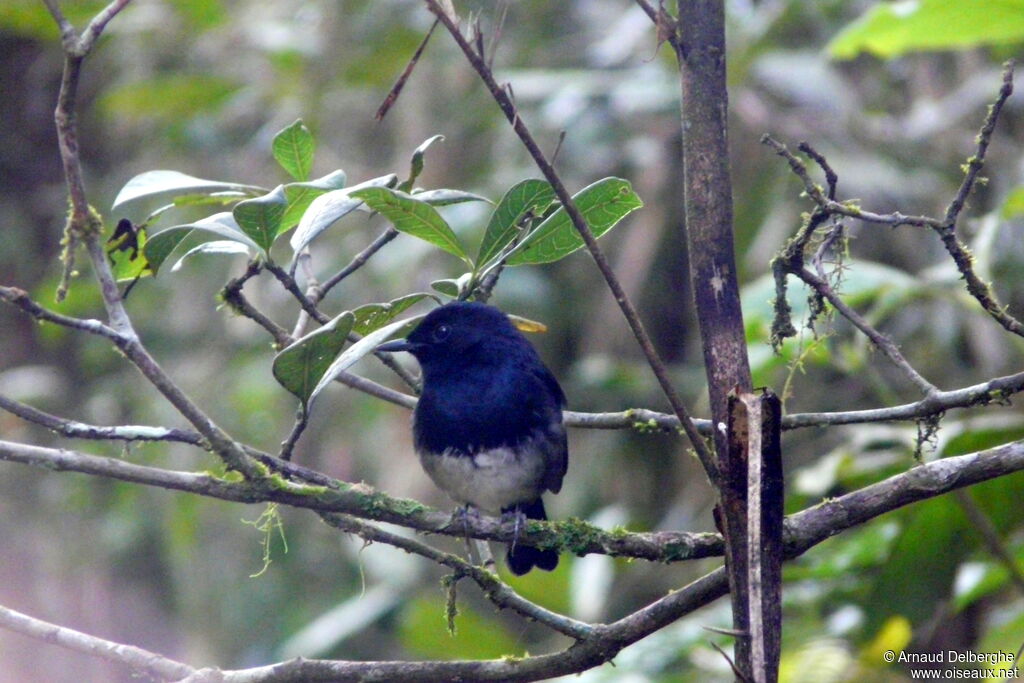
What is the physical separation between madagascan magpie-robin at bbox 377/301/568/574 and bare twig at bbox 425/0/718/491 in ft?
4.55

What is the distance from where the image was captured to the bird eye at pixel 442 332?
10.5 ft

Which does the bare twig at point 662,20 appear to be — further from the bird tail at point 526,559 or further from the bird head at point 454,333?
the bird tail at point 526,559

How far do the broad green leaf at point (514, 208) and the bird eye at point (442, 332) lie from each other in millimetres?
1031

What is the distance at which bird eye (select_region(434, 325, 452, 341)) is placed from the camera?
321cm

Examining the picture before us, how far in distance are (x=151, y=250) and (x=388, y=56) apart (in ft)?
16.3

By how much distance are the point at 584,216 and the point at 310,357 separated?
609 millimetres

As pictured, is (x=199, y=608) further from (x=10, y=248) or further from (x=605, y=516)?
(x=10, y=248)

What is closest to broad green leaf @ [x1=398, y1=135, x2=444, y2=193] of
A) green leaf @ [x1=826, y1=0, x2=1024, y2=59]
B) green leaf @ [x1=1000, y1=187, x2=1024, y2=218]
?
green leaf @ [x1=1000, y1=187, x2=1024, y2=218]

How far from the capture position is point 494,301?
18.4 feet

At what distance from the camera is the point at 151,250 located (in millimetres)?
2010

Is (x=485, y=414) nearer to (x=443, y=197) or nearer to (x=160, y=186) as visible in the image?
(x=443, y=197)

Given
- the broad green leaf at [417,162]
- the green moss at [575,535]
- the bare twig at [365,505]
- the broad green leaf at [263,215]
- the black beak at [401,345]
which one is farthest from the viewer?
the black beak at [401,345]

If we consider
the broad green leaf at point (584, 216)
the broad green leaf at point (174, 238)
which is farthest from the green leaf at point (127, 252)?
the broad green leaf at point (584, 216)

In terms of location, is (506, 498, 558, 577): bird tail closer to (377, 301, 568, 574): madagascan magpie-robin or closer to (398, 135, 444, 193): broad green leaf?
(377, 301, 568, 574): madagascan magpie-robin
